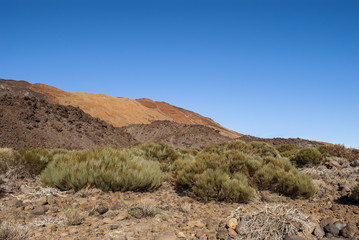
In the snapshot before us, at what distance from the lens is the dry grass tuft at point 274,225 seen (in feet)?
11.9

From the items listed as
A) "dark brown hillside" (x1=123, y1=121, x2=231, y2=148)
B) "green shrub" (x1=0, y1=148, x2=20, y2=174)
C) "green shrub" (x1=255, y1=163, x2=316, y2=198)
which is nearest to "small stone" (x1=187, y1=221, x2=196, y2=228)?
"green shrub" (x1=255, y1=163, x2=316, y2=198)

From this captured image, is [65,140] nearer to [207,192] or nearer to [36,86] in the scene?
[207,192]

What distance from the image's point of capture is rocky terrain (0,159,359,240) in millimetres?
3738

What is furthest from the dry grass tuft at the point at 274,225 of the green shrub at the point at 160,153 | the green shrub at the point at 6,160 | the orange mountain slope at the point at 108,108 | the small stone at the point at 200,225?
the orange mountain slope at the point at 108,108

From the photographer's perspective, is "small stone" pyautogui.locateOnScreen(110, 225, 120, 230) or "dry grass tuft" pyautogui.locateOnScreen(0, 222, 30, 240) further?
"small stone" pyautogui.locateOnScreen(110, 225, 120, 230)

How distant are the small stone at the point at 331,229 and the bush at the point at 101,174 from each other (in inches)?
149

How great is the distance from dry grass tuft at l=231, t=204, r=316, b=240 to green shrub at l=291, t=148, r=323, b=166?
8560 mm

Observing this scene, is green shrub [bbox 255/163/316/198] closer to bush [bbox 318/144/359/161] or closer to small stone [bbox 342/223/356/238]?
small stone [bbox 342/223/356/238]

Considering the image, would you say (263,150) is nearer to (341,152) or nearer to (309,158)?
(309,158)

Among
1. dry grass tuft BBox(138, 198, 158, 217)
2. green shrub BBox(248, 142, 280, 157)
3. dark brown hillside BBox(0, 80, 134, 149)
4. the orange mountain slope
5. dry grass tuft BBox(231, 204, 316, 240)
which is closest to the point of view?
dry grass tuft BBox(231, 204, 316, 240)

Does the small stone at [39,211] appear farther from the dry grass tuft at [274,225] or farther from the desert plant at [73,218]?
the dry grass tuft at [274,225]

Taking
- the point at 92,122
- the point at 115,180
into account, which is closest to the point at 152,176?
the point at 115,180

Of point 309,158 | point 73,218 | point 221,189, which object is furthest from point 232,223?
point 309,158

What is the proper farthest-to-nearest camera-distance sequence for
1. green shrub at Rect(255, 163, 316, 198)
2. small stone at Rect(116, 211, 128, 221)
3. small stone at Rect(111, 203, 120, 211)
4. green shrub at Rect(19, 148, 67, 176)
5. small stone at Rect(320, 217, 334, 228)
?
green shrub at Rect(19, 148, 67, 176), green shrub at Rect(255, 163, 316, 198), small stone at Rect(111, 203, 120, 211), small stone at Rect(116, 211, 128, 221), small stone at Rect(320, 217, 334, 228)
